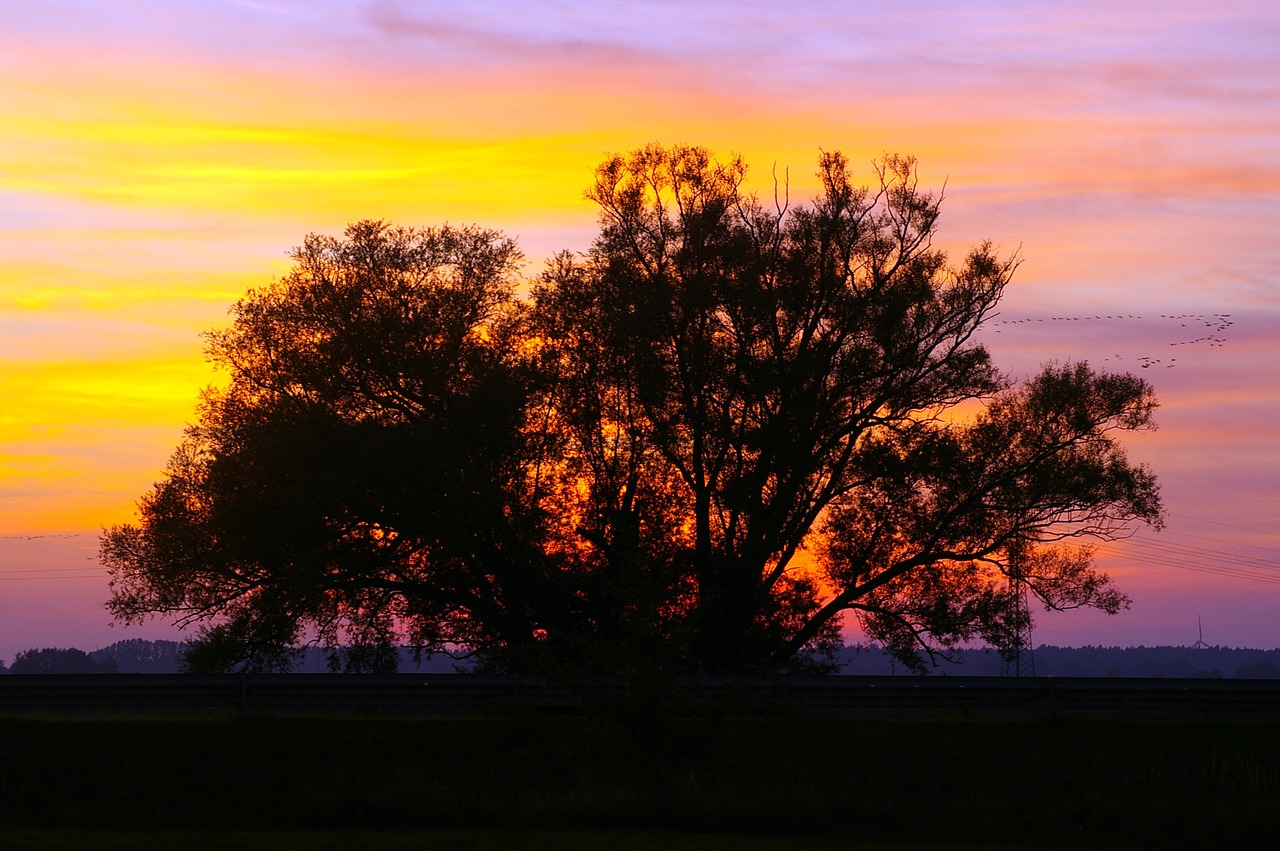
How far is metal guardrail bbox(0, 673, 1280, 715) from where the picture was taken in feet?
99.1

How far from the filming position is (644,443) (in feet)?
130

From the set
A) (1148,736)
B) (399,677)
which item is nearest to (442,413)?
(399,677)

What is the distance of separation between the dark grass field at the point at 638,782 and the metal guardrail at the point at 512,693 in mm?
657

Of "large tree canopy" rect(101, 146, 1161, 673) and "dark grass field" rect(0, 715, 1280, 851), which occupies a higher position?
"large tree canopy" rect(101, 146, 1161, 673)

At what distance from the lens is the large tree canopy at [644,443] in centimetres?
3675

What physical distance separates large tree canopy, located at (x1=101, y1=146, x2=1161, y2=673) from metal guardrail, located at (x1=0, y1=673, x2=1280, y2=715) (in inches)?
211

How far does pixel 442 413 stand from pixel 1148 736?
763 inches

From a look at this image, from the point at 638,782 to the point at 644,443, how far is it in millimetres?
15431

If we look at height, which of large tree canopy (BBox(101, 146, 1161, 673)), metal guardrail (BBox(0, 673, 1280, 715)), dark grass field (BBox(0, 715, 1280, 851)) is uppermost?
large tree canopy (BBox(101, 146, 1161, 673))

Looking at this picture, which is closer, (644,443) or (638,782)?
(638,782)

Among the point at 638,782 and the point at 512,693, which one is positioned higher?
the point at 512,693

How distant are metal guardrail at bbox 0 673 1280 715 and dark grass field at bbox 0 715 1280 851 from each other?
2.15 feet

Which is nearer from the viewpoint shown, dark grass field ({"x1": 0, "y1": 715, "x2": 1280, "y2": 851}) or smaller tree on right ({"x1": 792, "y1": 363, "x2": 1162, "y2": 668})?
dark grass field ({"x1": 0, "y1": 715, "x2": 1280, "y2": 851})

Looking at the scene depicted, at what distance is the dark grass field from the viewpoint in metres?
24.2
